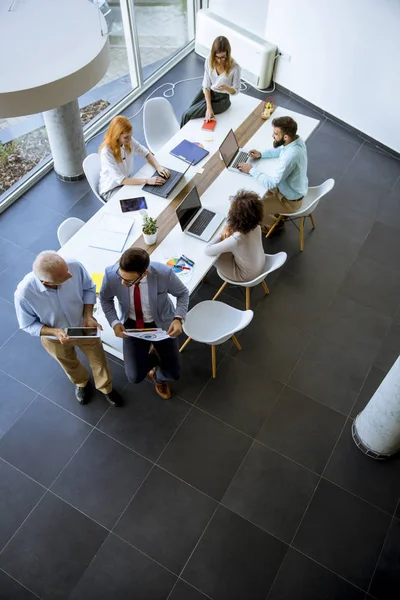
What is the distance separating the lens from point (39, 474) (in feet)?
13.4

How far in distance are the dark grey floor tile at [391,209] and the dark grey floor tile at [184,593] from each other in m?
4.24

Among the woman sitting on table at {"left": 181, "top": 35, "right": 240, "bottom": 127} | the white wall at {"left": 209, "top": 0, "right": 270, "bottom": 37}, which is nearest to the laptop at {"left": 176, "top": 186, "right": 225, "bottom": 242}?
the woman sitting on table at {"left": 181, "top": 35, "right": 240, "bottom": 127}

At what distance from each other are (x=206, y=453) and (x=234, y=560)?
818 mm

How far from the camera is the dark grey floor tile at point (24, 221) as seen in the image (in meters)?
5.50

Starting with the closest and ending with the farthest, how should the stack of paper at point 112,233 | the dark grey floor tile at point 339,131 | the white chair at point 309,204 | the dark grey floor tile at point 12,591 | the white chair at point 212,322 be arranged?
the dark grey floor tile at point 12,591, the white chair at point 212,322, the stack of paper at point 112,233, the white chair at point 309,204, the dark grey floor tile at point 339,131

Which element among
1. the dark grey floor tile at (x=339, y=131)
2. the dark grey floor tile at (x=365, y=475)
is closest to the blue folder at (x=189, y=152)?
the dark grey floor tile at (x=339, y=131)

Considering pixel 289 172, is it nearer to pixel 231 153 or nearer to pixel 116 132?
pixel 231 153

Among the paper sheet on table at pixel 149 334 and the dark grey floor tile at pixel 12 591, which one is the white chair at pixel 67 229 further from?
the dark grey floor tile at pixel 12 591

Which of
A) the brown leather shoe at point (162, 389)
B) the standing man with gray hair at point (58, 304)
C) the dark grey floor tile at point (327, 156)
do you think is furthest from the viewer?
the dark grey floor tile at point (327, 156)

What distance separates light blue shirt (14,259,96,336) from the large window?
2692 mm

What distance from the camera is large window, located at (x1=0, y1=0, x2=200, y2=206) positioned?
586cm

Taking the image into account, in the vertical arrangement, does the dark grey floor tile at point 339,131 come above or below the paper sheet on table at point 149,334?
below

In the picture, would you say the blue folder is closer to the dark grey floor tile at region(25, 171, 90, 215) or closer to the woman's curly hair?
the woman's curly hair

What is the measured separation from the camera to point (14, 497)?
13.0 ft
